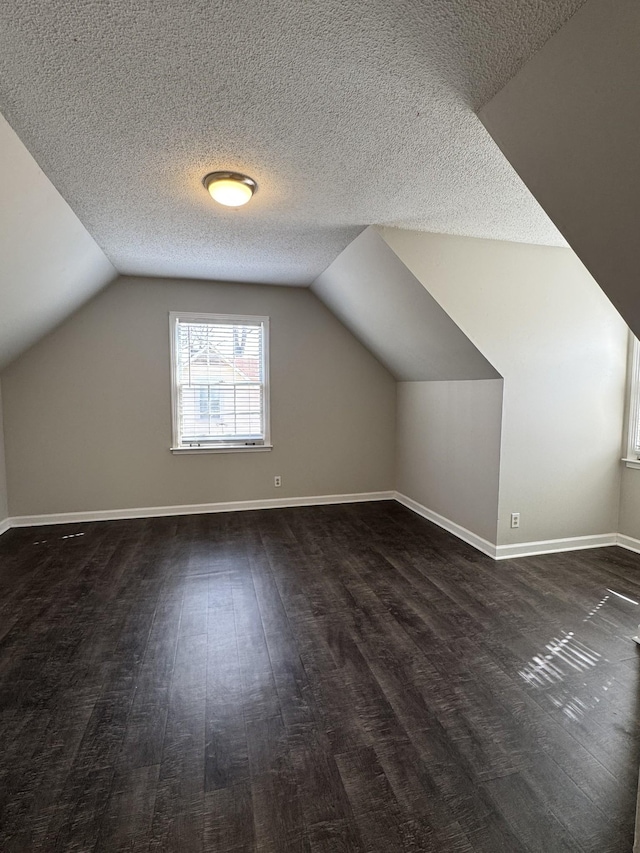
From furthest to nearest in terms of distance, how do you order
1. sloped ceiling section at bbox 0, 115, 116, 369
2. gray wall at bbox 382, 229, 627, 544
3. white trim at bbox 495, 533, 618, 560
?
1. white trim at bbox 495, 533, 618, 560
2. gray wall at bbox 382, 229, 627, 544
3. sloped ceiling section at bbox 0, 115, 116, 369

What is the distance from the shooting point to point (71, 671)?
202 cm

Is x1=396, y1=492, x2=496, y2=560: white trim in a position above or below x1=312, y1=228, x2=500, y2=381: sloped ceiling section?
below

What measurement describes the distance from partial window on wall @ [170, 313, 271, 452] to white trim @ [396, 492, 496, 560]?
1.82 meters

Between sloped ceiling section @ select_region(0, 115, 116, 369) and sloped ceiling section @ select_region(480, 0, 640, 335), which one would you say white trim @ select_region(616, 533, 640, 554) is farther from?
sloped ceiling section @ select_region(0, 115, 116, 369)

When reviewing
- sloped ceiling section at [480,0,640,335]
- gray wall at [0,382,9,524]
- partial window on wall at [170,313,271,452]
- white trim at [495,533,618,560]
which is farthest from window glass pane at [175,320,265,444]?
sloped ceiling section at [480,0,640,335]

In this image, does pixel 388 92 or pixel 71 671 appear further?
pixel 71 671

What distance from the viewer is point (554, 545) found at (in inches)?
139

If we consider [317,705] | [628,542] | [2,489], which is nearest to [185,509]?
[2,489]

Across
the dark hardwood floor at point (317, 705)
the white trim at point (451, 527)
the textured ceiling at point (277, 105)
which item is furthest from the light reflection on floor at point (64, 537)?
the white trim at point (451, 527)

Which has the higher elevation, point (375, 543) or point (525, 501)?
point (525, 501)

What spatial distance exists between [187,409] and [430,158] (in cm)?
340

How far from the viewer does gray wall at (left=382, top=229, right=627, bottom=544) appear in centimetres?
314

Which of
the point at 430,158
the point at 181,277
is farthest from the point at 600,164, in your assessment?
the point at 181,277

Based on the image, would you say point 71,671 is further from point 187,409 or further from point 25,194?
point 187,409
